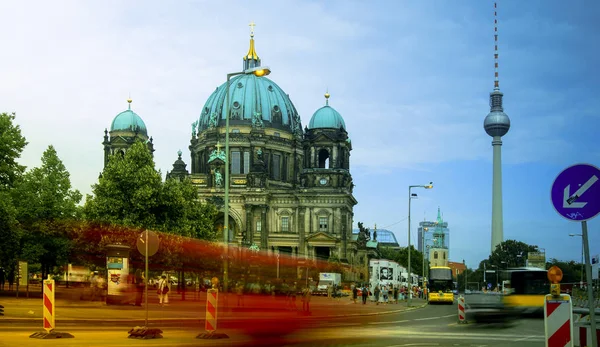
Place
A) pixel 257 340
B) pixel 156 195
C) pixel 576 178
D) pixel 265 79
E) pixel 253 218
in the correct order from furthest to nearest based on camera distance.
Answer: pixel 265 79
pixel 253 218
pixel 156 195
pixel 257 340
pixel 576 178

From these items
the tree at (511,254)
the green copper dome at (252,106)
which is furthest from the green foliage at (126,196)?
the tree at (511,254)

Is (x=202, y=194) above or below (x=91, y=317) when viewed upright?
above

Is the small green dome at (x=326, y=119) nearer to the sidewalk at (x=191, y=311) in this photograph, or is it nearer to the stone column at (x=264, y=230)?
the stone column at (x=264, y=230)

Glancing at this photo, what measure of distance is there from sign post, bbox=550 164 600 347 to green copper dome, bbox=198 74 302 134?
11549cm

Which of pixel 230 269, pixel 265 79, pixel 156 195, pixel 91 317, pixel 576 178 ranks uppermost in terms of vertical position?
pixel 265 79

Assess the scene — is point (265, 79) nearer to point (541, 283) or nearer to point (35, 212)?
point (35, 212)

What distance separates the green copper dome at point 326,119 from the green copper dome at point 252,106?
602cm

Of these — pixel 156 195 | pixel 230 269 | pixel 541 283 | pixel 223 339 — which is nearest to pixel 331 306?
pixel 223 339

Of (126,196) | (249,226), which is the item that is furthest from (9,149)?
(249,226)

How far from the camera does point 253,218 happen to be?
11844cm

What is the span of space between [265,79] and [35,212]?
7775 cm

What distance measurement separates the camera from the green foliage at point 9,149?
49978mm

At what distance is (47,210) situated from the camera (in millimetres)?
60719

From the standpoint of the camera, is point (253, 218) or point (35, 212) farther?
point (253, 218)
